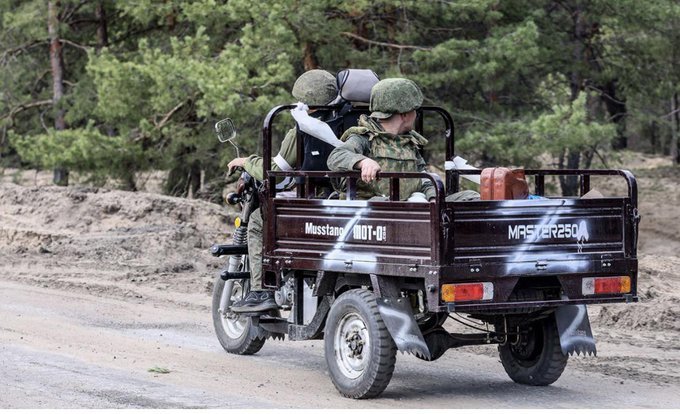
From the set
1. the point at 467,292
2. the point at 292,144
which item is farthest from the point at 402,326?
the point at 292,144

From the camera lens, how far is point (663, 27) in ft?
77.6

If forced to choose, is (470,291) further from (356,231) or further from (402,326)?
(356,231)

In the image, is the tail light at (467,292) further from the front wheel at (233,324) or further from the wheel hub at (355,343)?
the front wheel at (233,324)

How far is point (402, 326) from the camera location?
26.8 feet

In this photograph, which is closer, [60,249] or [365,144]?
[365,144]

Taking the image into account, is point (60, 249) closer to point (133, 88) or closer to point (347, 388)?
point (133, 88)

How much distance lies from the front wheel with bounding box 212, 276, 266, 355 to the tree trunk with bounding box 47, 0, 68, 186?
15520 millimetres

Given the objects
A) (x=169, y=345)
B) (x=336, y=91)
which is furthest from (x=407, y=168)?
(x=169, y=345)

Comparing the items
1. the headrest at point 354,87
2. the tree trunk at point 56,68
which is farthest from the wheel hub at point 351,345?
the tree trunk at point 56,68

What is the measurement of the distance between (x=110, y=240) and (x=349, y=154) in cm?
1023

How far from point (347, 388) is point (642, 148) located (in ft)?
104

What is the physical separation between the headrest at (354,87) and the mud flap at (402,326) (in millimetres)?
1900

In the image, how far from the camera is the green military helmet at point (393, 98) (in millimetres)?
8883

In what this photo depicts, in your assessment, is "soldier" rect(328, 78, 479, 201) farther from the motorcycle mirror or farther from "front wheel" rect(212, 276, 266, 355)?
"front wheel" rect(212, 276, 266, 355)
